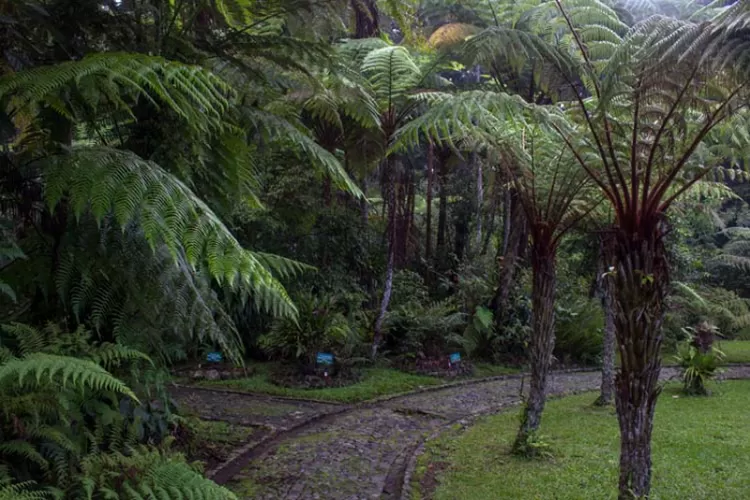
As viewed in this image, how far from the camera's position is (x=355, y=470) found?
15.2 feet

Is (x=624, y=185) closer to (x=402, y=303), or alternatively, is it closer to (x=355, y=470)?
(x=355, y=470)

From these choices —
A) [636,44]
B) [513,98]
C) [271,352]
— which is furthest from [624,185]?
[271,352]

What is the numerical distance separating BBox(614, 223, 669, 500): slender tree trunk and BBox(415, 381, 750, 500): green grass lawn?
2.72 ft

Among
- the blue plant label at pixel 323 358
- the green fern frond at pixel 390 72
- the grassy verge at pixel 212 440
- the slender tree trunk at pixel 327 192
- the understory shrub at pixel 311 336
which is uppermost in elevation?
the green fern frond at pixel 390 72

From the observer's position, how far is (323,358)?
7.71 metres

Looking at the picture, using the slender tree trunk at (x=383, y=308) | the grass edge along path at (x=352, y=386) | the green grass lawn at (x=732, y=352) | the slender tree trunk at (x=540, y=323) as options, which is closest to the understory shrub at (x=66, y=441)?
the slender tree trunk at (x=540, y=323)

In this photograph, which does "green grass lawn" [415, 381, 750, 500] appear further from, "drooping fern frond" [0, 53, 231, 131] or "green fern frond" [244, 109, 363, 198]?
"drooping fern frond" [0, 53, 231, 131]

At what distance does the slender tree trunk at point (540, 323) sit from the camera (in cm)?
495

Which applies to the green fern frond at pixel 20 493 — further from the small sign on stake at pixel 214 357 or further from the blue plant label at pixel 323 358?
the small sign on stake at pixel 214 357

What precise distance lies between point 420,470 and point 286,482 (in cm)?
101

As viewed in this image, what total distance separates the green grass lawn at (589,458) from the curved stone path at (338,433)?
0.35 meters

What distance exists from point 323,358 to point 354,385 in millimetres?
518

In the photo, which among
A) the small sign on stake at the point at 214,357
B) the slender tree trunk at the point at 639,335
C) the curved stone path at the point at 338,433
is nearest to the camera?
the slender tree trunk at the point at 639,335

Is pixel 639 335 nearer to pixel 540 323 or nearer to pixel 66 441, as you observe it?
pixel 540 323
